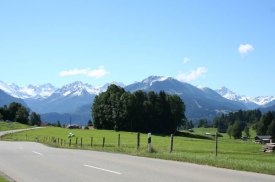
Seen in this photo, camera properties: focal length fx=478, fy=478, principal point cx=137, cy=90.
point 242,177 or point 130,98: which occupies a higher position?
point 130,98

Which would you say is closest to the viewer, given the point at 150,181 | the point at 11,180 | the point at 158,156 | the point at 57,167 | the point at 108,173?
the point at 150,181

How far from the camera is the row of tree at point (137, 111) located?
14750 centimetres

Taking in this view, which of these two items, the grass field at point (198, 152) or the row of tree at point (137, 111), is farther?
the row of tree at point (137, 111)

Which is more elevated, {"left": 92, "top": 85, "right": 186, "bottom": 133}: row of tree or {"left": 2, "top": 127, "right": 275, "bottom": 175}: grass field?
{"left": 92, "top": 85, "right": 186, "bottom": 133}: row of tree

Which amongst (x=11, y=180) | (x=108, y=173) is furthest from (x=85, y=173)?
(x=11, y=180)

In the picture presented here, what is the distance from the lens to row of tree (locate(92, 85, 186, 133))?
14750cm

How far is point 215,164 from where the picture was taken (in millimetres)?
22031

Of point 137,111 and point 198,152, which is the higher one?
point 137,111

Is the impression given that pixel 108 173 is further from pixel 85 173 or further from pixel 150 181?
pixel 150 181

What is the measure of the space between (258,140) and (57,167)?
496ft

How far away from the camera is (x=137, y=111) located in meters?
148

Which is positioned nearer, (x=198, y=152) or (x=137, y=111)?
(x=198, y=152)

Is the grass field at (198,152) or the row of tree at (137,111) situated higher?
the row of tree at (137,111)

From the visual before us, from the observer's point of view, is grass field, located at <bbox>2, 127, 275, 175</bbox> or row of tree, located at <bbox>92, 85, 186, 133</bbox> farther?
row of tree, located at <bbox>92, 85, 186, 133</bbox>
